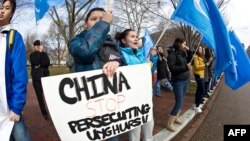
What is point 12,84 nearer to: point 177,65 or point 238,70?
point 238,70

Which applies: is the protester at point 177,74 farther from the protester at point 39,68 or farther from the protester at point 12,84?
the protester at point 12,84

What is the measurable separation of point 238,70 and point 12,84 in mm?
4103

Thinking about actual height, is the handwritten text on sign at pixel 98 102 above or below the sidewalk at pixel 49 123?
above

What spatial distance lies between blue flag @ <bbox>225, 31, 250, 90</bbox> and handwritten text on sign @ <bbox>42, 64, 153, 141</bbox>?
2168 mm

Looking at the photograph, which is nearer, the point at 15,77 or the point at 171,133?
the point at 15,77

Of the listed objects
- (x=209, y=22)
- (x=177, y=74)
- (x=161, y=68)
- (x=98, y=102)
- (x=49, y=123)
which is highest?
(x=209, y=22)

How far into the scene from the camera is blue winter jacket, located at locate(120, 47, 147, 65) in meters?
4.09

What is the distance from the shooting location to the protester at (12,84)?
9.90 feet

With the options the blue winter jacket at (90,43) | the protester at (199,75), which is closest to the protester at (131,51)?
the blue winter jacket at (90,43)

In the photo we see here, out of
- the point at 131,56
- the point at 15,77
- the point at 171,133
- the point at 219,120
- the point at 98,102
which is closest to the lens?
the point at 15,77

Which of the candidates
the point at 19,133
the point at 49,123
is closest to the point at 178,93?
the point at 49,123

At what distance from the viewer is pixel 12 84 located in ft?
10.1

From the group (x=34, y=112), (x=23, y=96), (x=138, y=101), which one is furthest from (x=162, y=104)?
(x=23, y=96)

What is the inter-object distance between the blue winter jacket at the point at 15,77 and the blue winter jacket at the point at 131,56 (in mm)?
1250
